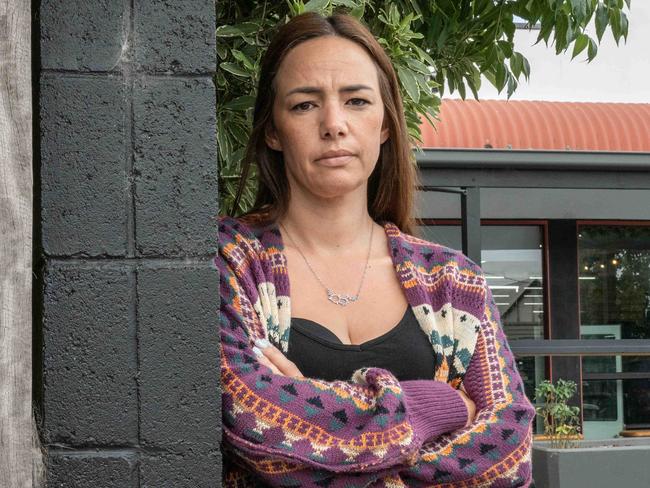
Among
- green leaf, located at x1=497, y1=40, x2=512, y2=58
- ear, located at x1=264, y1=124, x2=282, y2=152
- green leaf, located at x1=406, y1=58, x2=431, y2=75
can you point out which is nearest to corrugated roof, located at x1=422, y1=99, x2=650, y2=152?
green leaf, located at x1=497, y1=40, x2=512, y2=58

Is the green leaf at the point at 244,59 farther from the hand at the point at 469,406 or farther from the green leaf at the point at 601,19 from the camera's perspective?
the green leaf at the point at 601,19

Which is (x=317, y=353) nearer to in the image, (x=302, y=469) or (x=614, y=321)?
(x=302, y=469)

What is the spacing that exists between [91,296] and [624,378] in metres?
8.24

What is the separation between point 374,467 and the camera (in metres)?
2.01

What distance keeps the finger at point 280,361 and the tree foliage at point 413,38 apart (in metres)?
0.87

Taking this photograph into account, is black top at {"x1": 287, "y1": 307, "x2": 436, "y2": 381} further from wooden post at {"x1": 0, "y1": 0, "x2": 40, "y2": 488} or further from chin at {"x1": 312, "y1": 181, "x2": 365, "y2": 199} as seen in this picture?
wooden post at {"x1": 0, "y1": 0, "x2": 40, "y2": 488}

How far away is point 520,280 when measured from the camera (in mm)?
9398

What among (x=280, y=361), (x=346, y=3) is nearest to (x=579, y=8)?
(x=346, y=3)

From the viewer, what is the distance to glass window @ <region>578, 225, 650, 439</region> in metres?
9.43

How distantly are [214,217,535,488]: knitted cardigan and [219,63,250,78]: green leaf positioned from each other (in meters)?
0.69

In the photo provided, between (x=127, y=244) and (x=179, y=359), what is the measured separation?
20 cm

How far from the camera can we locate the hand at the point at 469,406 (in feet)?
7.41

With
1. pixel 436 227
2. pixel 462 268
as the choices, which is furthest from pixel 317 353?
pixel 436 227

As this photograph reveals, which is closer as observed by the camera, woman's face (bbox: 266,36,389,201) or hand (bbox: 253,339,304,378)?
hand (bbox: 253,339,304,378)
